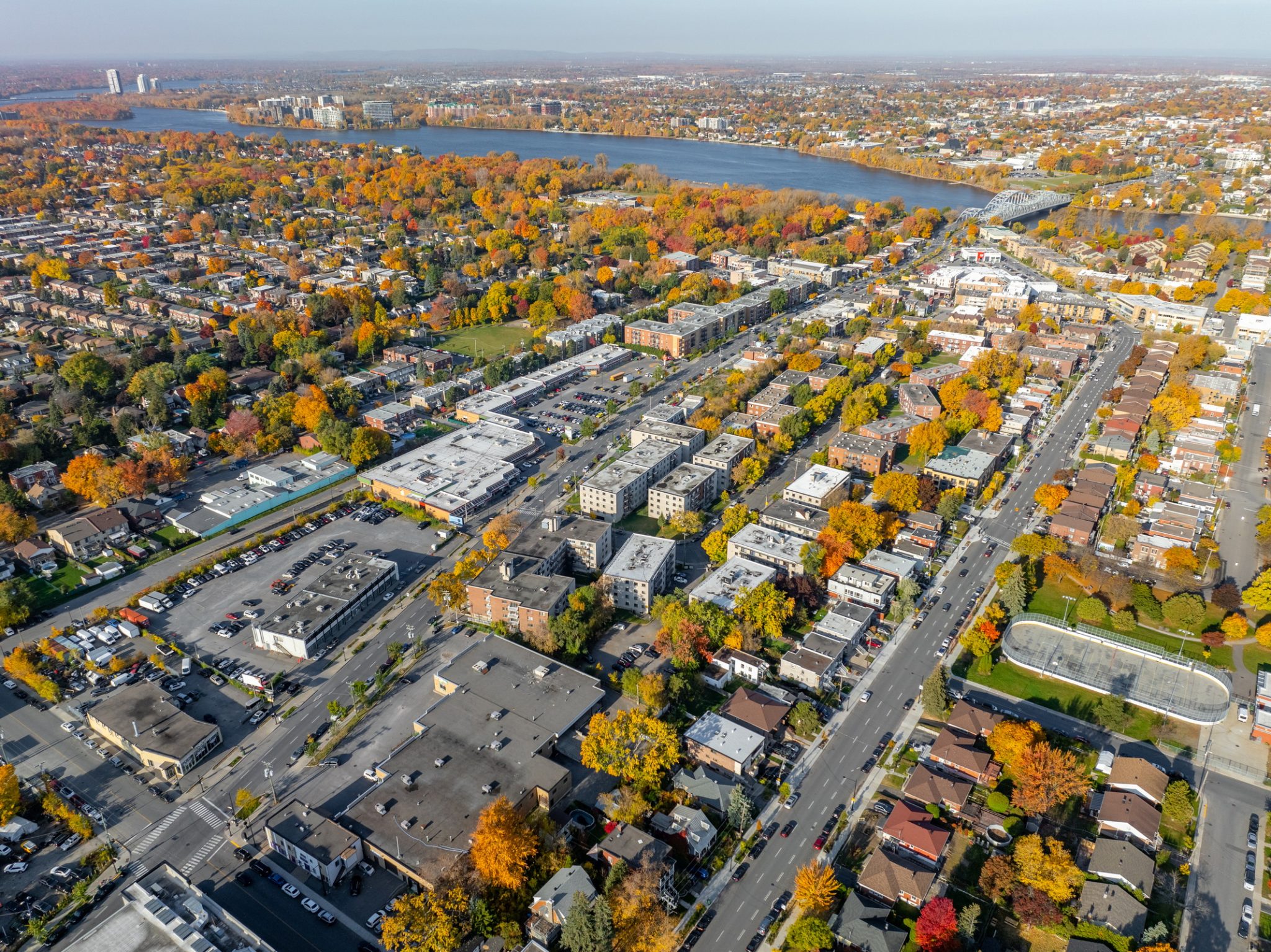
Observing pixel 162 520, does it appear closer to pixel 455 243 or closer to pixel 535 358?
pixel 535 358

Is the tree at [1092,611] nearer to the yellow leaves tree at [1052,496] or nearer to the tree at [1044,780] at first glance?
the yellow leaves tree at [1052,496]

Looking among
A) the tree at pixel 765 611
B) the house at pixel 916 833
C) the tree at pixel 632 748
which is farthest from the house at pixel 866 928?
the tree at pixel 765 611

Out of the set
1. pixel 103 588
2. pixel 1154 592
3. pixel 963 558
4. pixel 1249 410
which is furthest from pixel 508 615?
pixel 1249 410

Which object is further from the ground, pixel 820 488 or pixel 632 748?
pixel 820 488

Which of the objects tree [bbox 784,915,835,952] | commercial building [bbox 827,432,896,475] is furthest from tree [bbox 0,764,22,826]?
commercial building [bbox 827,432,896,475]

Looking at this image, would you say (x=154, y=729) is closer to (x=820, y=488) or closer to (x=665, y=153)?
(x=820, y=488)

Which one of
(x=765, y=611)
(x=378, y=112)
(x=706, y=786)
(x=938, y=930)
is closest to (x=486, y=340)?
(x=765, y=611)
